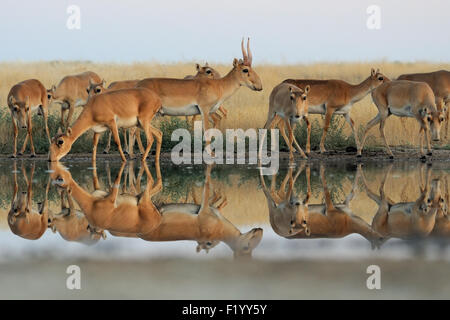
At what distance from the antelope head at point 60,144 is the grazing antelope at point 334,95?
6.24 meters

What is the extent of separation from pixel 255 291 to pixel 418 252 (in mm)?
2383

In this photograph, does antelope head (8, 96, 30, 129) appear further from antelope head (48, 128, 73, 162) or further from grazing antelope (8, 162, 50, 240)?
grazing antelope (8, 162, 50, 240)

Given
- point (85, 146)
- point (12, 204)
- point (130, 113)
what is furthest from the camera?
point (85, 146)

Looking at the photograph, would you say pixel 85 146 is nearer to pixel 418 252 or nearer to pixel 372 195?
pixel 372 195

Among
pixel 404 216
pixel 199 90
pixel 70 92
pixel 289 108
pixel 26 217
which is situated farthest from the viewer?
pixel 70 92

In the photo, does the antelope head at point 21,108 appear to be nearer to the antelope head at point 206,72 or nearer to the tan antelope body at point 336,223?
the antelope head at point 206,72

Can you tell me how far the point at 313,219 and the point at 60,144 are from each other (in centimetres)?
701

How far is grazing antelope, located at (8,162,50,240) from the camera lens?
366 inches

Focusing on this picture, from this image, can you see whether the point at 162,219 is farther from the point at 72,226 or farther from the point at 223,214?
the point at 72,226

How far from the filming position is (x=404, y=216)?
10039mm

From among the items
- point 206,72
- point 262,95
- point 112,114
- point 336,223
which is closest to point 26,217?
point 336,223

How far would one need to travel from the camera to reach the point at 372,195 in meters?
11.8

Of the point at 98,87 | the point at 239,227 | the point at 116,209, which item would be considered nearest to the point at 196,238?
the point at 239,227
